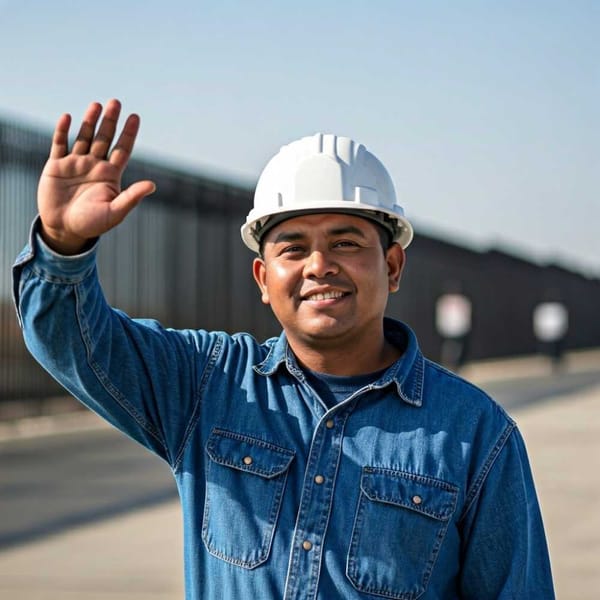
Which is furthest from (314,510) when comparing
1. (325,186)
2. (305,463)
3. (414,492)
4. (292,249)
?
(325,186)

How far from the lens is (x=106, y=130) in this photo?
2594mm

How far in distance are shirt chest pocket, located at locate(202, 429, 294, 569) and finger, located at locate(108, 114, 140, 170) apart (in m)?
0.63

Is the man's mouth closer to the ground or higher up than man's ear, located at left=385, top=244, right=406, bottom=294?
closer to the ground

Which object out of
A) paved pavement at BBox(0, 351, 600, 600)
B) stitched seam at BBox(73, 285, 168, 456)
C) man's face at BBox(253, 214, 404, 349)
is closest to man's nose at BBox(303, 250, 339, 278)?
man's face at BBox(253, 214, 404, 349)

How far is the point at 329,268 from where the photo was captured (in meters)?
2.77

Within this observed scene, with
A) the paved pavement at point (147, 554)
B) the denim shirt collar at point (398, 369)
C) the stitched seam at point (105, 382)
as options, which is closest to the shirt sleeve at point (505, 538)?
the denim shirt collar at point (398, 369)

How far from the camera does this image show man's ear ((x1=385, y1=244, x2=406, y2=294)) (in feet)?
9.82

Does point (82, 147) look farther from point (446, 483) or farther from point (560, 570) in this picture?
point (560, 570)

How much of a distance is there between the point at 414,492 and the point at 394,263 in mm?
631

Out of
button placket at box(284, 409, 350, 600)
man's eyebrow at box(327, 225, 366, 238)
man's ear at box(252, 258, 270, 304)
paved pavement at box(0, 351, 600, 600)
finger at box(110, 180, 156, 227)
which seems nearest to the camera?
finger at box(110, 180, 156, 227)

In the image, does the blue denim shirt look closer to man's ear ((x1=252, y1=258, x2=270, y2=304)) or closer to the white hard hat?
man's ear ((x1=252, y1=258, x2=270, y2=304))

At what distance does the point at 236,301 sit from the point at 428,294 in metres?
12.3

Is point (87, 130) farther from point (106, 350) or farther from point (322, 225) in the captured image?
point (322, 225)

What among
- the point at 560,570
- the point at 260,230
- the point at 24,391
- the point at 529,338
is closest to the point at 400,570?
the point at 260,230
